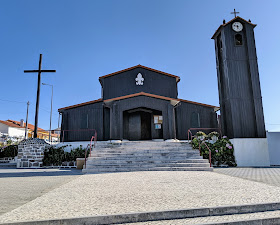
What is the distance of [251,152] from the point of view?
1265 cm

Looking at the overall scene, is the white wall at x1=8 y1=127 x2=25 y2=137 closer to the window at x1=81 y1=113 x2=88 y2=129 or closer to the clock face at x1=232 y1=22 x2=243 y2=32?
the window at x1=81 y1=113 x2=88 y2=129

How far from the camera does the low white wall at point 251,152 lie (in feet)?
40.8

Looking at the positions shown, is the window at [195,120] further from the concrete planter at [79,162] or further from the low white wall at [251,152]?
the concrete planter at [79,162]

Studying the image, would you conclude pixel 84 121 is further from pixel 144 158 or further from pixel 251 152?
pixel 251 152

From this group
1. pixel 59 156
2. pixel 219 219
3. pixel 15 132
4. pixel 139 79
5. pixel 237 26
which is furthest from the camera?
pixel 15 132

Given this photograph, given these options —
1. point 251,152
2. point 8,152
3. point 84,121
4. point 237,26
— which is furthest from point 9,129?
point 251,152

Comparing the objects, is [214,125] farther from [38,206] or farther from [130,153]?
[38,206]

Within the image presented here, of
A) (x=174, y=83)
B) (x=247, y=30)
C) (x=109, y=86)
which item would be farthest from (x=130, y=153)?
(x=247, y=30)

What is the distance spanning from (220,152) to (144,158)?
4.87 meters

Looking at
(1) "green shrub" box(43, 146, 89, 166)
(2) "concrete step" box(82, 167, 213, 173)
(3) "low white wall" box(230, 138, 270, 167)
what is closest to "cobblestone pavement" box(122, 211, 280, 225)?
(2) "concrete step" box(82, 167, 213, 173)

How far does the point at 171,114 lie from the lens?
14.5 meters

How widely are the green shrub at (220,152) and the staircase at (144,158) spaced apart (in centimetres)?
73

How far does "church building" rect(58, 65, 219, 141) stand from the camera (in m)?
17.0

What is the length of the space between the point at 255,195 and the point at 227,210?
4.00 ft
